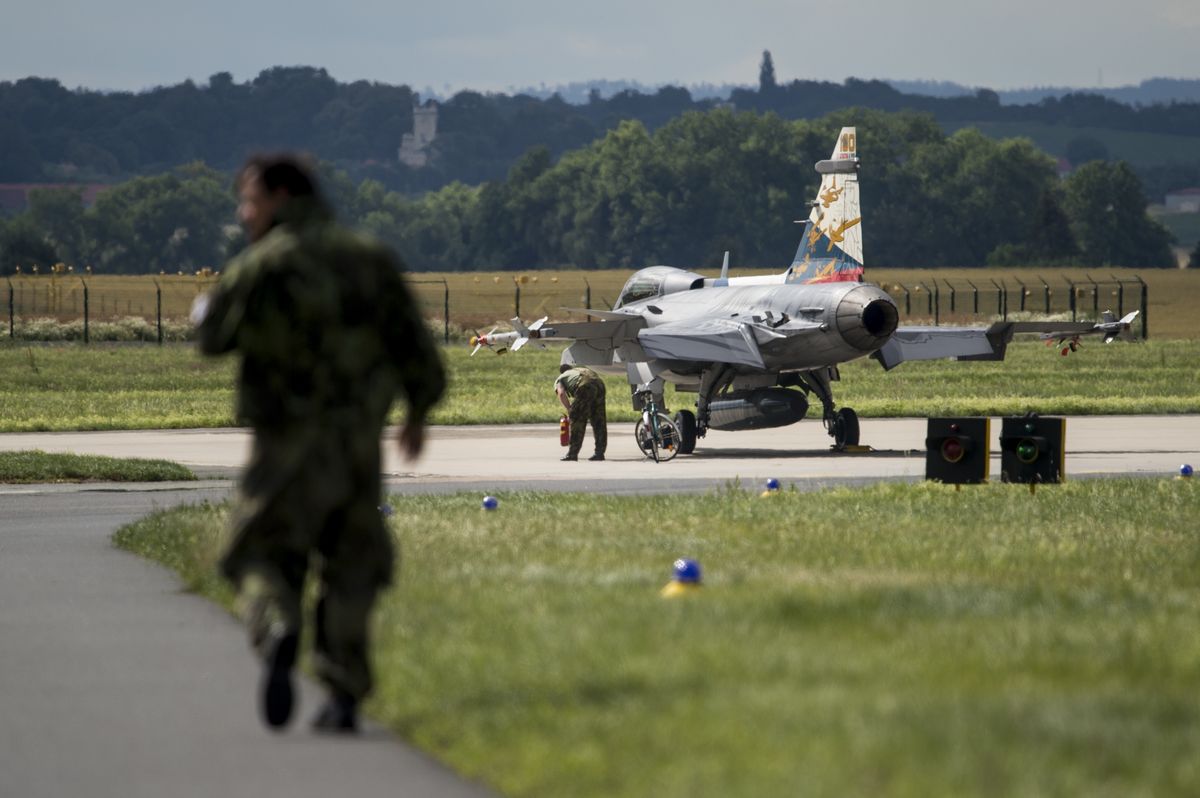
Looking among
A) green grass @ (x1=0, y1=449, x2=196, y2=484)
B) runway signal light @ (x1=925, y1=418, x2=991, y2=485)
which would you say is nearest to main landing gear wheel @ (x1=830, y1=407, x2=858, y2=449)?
green grass @ (x1=0, y1=449, x2=196, y2=484)

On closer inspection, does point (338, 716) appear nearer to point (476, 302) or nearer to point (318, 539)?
point (318, 539)

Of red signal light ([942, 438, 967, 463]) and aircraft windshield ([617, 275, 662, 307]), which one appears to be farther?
aircraft windshield ([617, 275, 662, 307])

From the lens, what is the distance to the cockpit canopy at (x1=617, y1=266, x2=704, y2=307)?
32.6 metres

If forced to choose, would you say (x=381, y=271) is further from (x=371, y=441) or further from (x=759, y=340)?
(x=759, y=340)

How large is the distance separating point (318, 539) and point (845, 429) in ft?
72.0

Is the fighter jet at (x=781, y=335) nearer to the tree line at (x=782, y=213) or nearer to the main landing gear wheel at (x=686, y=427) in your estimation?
the main landing gear wheel at (x=686, y=427)

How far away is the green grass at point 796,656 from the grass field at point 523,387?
21855 millimetres

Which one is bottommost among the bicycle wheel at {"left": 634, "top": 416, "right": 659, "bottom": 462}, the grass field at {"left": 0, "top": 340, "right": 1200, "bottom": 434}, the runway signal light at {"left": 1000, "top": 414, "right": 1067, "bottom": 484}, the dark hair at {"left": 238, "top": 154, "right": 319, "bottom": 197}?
the grass field at {"left": 0, "top": 340, "right": 1200, "bottom": 434}

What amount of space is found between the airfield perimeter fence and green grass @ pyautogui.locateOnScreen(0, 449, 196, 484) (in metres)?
41.8

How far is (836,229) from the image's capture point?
30.3 metres

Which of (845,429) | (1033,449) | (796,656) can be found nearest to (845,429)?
(845,429)

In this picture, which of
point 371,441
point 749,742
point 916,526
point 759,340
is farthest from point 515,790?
point 759,340

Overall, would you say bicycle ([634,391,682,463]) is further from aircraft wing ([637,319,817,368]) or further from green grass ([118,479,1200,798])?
green grass ([118,479,1200,798])

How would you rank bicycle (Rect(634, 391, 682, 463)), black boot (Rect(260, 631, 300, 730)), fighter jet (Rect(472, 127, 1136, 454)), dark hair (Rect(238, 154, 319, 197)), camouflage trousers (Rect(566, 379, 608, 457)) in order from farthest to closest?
fighter jet (Rect(472, 127, 1136, 454))
bicycle (Rect(634, 391, 682, 463))
camouflage trousers (Rect(566, 379, 608, 457))
dark hair (Rect(238, 154, 319, 197))
black boot (Rect(260, 631, 300, 730))
